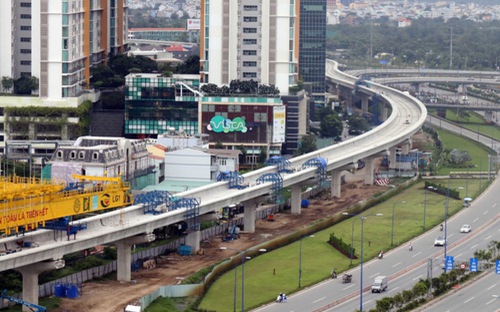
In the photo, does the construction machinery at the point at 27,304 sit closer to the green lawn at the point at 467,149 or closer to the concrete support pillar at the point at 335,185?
the concrete support pillar at the point at 335,185

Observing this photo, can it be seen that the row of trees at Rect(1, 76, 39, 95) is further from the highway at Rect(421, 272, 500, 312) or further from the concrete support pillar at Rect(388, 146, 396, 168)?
the highway at Rect(421, 272, 500, 312)

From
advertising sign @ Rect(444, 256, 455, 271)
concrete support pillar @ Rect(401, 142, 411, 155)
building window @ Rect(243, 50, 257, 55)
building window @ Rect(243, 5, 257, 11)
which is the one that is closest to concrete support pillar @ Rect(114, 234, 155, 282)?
advertising sign @ Rect(444, 256, 455, 271)

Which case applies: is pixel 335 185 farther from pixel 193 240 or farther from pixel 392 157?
pixel 193 240

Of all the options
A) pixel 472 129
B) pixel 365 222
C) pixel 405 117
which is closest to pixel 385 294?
pixel 365 222

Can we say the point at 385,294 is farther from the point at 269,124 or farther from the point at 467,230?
the point at 269,124

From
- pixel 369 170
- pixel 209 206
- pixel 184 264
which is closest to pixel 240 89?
pixel 369 170
